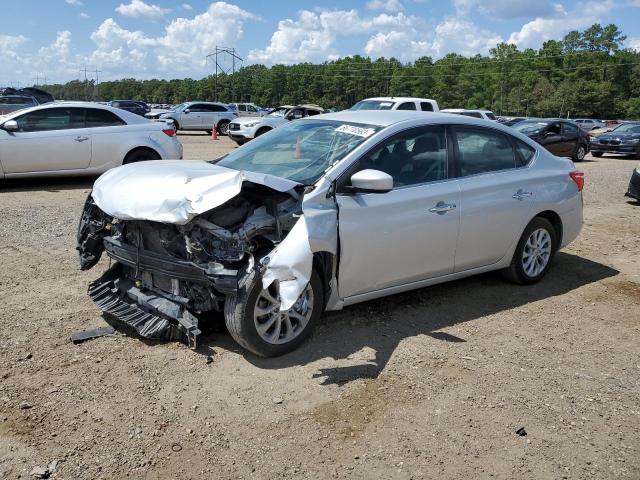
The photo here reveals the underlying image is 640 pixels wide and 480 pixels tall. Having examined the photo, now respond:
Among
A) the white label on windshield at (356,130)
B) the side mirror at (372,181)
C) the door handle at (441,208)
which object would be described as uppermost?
the white label on windshield at (356,130)

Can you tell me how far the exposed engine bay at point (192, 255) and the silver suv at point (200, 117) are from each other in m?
28.7

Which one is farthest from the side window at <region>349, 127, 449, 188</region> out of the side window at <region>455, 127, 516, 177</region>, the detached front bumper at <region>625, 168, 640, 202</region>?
the detached front bumper at <region>625, 168, 640, 202</region>

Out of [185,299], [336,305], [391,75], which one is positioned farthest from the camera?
[391,75]

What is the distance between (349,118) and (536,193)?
2033 millimetres

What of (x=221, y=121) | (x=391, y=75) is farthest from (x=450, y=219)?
(x=391, y=75)

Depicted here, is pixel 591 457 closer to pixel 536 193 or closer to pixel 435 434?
pixel 435 434

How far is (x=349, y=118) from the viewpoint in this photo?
17.2 feet

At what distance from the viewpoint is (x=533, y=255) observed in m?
5.98

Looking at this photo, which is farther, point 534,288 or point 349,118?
point 534,288

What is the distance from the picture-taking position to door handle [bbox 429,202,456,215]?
482cm

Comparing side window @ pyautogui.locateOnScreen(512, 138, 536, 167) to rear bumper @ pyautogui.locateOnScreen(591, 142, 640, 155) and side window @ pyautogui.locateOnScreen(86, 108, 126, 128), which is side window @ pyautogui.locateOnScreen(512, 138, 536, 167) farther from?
rear bumper @ pyautogui.locateOnScreen(591, 142, 640, 155)

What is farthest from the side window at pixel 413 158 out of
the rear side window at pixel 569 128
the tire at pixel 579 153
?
the tire at pixel 579 153

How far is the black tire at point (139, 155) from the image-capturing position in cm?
1127

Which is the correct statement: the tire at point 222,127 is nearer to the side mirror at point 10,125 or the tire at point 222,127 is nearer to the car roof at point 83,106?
the car roof at point 83,106
